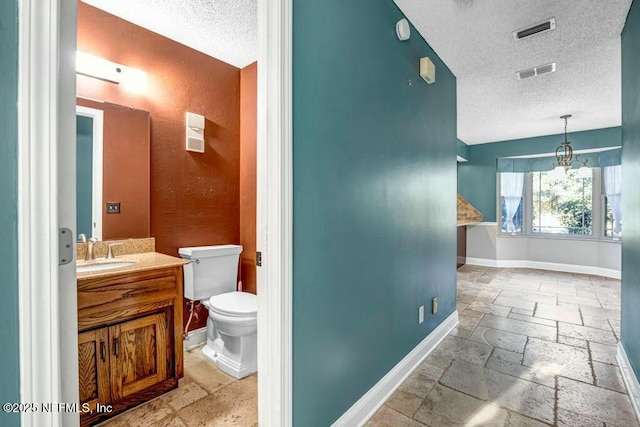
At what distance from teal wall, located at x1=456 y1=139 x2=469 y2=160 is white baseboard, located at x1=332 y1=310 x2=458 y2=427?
436 centimetres

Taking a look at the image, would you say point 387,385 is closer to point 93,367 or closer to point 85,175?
point 93,367

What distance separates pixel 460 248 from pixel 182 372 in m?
5.40

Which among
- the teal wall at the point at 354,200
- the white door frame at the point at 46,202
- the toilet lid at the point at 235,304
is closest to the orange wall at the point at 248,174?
the toilet lid at the point at 235,304

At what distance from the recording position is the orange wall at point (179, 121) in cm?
217

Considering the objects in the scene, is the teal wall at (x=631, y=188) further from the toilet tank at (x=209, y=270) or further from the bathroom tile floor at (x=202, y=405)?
the toilet tank at (x=209, y=270)

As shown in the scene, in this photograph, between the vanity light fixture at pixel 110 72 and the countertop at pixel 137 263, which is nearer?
the countertop at pixel 137 263

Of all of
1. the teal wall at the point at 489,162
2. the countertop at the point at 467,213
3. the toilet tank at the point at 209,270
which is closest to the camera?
the toilet tank at the point at 209,270

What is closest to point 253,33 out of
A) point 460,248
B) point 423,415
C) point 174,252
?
point 174,252

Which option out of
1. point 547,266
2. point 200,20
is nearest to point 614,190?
point 547,266

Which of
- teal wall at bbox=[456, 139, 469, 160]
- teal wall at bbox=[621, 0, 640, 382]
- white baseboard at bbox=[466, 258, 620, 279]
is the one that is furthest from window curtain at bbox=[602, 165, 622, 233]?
teal wall at bbox=[621, 0, 640, 382]

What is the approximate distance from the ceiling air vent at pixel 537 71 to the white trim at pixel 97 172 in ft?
11.9

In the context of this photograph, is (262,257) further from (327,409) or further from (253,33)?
(253,33)

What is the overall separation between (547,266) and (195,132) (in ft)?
21.2

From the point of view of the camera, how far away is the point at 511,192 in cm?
614
